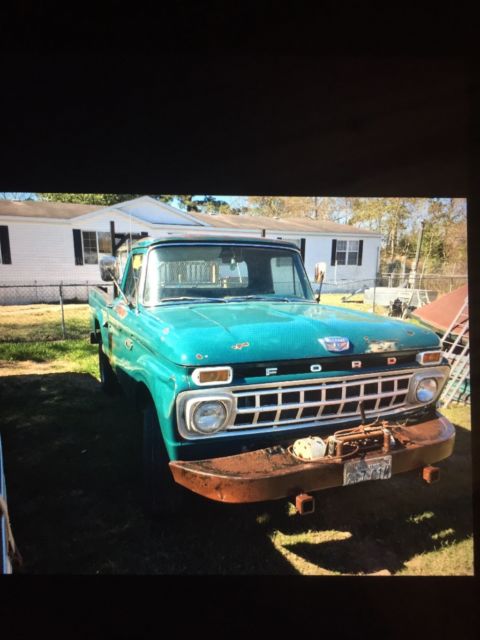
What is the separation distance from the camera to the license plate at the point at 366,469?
1.96 m

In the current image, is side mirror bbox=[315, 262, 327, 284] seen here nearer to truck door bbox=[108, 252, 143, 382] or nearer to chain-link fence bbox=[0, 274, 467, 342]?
chain-link fence bbox=[0, 274, 467, 342]

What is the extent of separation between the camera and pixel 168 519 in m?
2.13

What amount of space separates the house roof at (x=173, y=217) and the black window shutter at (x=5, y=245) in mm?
263

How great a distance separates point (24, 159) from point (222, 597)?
3289 millimetres

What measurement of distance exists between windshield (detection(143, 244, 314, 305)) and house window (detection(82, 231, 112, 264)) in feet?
3.35

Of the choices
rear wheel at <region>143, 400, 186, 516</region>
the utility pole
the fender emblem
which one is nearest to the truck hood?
the fender emblem

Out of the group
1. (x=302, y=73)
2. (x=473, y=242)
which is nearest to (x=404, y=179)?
(x=473, y=242)

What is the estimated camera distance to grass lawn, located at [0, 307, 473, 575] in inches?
82.1

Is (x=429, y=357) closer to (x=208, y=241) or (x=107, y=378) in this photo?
(x=208, y=241)

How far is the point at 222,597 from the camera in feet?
7.72

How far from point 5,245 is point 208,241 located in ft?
4.46

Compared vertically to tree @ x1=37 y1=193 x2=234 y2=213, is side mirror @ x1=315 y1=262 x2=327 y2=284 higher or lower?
lower

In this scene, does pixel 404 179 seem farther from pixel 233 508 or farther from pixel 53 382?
pixel 53 382

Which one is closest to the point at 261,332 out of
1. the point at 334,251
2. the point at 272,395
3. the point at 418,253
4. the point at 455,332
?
the point at 272,395
